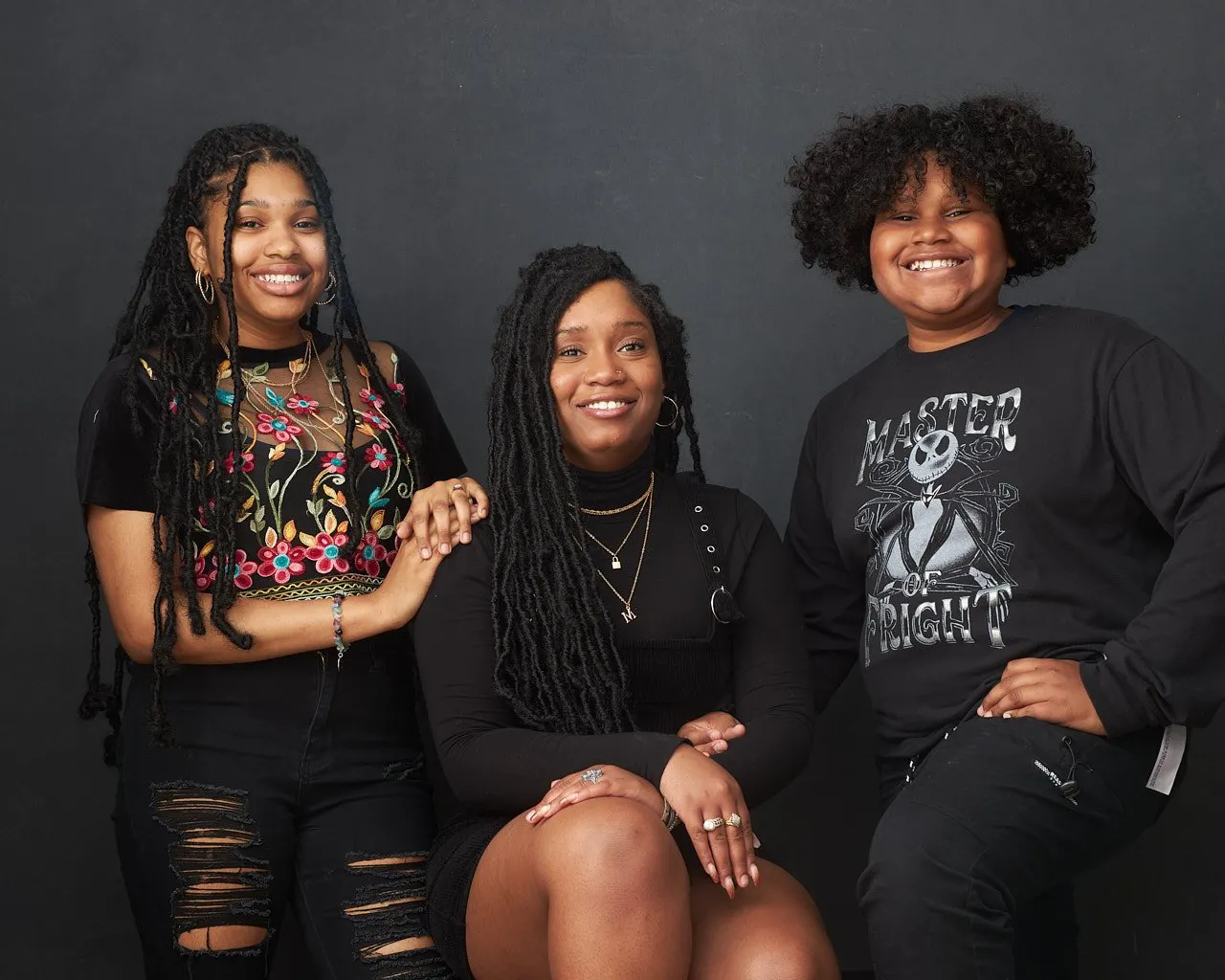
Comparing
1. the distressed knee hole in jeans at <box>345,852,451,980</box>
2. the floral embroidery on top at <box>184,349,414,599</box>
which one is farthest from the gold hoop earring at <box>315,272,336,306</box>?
the distressed knee hole in jeans at <box>345,852,451,980</box>

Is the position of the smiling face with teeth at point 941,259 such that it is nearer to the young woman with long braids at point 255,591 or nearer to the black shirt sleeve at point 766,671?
the black shirt sleeve at point 766,671

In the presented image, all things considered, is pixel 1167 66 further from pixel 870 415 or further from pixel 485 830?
pixel 485 830

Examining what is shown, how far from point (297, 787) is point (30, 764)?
0.97m

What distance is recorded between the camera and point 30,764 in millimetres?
3246

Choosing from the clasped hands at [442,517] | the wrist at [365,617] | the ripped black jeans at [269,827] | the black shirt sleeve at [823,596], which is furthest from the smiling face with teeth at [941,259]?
the ripped black jeans at [269,827]

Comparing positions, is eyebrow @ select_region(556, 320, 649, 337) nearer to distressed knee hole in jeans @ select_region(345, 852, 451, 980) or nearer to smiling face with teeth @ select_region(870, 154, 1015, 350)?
smiling face with teeth @ select_region(870, 154, 1015, 350)

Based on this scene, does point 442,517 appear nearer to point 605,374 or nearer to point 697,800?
point 605,374

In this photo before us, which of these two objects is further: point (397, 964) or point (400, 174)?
point (400, 174)

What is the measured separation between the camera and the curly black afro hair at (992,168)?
2645 mm

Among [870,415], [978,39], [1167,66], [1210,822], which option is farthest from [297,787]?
[1167,66]

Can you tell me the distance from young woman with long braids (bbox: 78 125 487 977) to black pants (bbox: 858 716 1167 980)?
809mm

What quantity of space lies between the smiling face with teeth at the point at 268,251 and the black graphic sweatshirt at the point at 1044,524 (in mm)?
1026

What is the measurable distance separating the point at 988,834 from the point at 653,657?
0.60 m

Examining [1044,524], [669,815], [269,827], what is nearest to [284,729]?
[269,827]
